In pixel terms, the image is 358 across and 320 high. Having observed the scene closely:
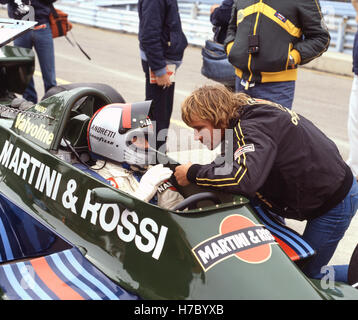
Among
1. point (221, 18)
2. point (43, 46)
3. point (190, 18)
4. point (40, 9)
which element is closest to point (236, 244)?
point (221, 18)

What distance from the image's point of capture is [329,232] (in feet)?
10.3

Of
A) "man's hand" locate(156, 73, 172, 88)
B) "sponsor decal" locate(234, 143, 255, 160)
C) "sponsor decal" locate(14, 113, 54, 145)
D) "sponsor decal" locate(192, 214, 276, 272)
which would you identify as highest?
"sponsor decal" locate(234, 143, 255, 160)

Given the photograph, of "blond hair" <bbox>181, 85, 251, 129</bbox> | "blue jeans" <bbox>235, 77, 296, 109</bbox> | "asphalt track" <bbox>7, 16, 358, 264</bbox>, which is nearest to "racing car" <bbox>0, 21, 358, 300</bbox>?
"blond hair" <bbox>181, 85, 251, 129</bbox>

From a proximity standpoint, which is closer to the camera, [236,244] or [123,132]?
[236,244]

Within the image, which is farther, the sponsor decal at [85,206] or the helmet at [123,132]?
the helmet at [123,132]

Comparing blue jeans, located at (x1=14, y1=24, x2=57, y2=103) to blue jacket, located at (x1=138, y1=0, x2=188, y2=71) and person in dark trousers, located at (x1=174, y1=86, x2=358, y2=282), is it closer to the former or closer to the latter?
blue jacket, located at (x1=138, y1=0, x2=188, y2=71)

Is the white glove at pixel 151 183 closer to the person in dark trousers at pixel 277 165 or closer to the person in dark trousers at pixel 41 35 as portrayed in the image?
the person in dark trousers at pixel 277 165

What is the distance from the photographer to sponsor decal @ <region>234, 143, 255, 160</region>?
2.75 meters

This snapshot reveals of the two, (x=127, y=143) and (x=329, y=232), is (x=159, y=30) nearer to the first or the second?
(x=127, y=143)

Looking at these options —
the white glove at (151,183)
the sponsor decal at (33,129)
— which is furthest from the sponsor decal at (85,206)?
the white glove at (151,183)

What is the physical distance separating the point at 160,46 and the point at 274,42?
1.33 metres

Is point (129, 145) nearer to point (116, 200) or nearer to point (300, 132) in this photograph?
point (116, 200)

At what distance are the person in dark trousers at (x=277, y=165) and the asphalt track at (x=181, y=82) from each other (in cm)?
149

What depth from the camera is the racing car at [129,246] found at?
2434 millimetres
